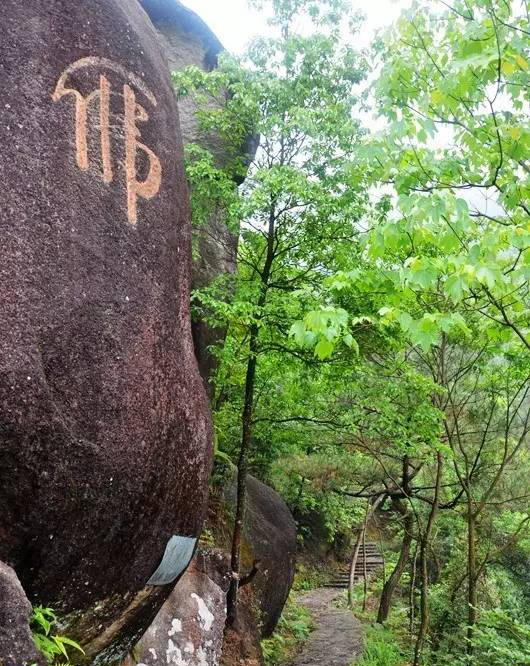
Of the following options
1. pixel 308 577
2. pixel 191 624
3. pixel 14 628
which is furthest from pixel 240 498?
pixel 308 577

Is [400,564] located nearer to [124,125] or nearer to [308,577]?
[308,577]

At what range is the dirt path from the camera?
10938mm

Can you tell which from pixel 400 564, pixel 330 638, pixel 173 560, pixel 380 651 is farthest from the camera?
pixel 400 564

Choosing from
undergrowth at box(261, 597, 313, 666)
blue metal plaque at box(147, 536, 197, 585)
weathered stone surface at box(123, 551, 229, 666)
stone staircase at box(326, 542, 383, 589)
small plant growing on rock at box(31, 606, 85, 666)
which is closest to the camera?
small plant growing on rock at box(31, 606, 85, 666)

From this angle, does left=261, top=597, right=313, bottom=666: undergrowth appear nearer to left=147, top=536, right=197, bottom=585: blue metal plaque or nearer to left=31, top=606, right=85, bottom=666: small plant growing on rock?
left=147, top=536, right=197, bottom=585: blue metal plaque

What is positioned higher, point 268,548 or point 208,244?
point 208,244

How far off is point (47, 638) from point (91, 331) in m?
1.96

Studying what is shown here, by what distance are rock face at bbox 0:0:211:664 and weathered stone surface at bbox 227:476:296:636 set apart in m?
6.16

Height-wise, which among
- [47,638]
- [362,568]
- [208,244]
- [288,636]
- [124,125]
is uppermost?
[208,244]

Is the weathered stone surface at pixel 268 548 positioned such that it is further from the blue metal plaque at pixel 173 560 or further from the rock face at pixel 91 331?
the rock face at pixel 91 331

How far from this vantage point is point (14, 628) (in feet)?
9.29

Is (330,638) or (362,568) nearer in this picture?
(330,638)

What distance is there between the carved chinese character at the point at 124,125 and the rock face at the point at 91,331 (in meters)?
0.01

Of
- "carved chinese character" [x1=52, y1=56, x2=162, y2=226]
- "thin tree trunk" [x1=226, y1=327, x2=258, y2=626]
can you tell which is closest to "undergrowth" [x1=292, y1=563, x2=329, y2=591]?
"thin tree trunk" [x1=226, y1=327, x2=258, y2=626]
